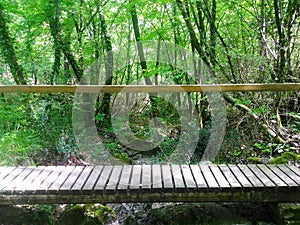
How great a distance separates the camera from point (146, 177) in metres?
2.07

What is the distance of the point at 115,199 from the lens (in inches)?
73.4

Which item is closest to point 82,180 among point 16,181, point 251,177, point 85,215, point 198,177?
point 85,215

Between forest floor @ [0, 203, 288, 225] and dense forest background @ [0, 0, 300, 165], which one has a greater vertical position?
dense forest background @ [0, 0, 300, 165]

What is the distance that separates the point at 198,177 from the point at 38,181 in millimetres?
1194

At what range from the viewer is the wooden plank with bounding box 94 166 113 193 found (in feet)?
6.10

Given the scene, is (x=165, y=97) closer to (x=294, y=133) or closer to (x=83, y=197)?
(x=294, y=133)

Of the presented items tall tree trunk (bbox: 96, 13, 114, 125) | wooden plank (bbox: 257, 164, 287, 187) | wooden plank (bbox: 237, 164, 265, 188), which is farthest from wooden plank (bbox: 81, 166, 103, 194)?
tall tree trunk (bbox: 96, 13, 114, 125)

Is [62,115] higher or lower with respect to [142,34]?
lower

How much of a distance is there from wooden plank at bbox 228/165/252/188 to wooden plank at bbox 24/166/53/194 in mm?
1440

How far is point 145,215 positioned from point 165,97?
3092 mm

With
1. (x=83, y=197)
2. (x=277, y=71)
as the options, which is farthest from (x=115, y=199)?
(x=277, y=71)

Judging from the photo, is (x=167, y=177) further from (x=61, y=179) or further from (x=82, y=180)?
(x=61, y=179)

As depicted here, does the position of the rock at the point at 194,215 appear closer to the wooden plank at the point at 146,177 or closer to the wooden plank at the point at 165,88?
the wooden plank at the point at 146,177

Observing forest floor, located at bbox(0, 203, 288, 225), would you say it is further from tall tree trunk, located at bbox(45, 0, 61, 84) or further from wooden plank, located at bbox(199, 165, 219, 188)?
tall tree trunk, located at bbox(45, 0, 61, 84)
